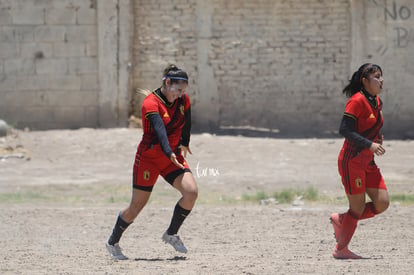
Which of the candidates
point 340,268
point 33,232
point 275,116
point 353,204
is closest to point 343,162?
point 353,204

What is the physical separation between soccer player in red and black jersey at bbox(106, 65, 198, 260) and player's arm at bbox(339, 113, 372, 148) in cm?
134

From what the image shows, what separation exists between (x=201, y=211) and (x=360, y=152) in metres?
4.40

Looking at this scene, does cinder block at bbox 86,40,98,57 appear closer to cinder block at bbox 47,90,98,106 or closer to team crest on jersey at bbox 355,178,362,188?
cinder block at bbox 47,90,98,106

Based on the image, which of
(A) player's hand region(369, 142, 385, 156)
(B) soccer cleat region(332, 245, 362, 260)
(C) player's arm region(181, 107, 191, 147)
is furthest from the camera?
(C) player's arm region(181, 107, 191, 147)

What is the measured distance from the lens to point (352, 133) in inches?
275

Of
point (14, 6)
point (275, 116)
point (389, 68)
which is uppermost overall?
point (14, 6)

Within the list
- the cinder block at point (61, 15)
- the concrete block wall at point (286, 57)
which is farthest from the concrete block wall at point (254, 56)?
the cinder block at point (61, 15)

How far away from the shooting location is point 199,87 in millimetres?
17109

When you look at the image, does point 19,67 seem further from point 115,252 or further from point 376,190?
point 376,190

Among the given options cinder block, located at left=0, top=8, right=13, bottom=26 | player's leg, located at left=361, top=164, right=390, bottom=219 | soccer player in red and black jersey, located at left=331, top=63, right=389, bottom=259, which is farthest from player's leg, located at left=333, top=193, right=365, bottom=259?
cinder block, located at left=0, top=8, right=13, bottom=26

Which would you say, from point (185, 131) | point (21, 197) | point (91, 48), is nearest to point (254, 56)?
point (91, 48)

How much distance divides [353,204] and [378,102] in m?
0.89

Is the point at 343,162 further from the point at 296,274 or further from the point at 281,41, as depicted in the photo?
the point at 281,41

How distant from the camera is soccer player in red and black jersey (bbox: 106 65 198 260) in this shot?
709cm
